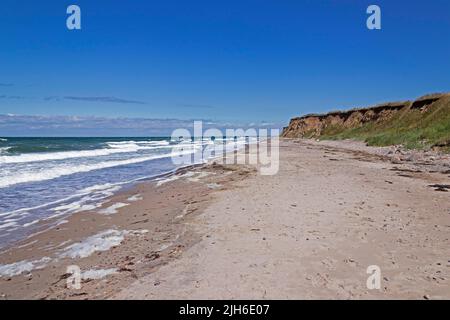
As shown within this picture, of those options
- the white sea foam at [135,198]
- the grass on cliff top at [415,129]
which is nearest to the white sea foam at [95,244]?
the white sea foam at [135,198]

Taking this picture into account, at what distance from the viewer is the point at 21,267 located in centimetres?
567

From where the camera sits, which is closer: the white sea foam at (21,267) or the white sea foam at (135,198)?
the white sea foam at (21,267)

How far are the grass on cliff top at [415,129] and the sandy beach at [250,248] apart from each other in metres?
15.8

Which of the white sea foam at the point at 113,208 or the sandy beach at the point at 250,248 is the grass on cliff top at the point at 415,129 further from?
the white sea foam at the point at 113,208

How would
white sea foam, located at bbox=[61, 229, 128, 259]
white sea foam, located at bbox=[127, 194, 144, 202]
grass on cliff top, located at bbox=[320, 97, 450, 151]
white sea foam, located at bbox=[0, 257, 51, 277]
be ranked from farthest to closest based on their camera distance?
grass on cliff top, located at bbox=[320, 97, 450, 151], white sea foam, located at bbox=[127, 194, 144, 202], white sea foam, located at bbox=[61, 229, 128, 259], white sea foam, located at bbox=[0, 257, 51, 277]

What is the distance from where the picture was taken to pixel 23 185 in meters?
14.5

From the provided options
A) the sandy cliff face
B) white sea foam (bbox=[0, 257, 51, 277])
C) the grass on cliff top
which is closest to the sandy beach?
white sea foam (bbox=[0, 257, 51, 277])

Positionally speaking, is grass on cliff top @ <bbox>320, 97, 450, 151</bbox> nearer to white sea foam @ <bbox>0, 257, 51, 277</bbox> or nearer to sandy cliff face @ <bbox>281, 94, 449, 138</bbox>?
sandy cliff face @ <bbox>281, 94, 449, 138</bbox>

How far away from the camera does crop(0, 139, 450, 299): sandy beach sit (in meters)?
4.24

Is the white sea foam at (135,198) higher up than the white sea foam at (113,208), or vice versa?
the white sea foam at (135,198)

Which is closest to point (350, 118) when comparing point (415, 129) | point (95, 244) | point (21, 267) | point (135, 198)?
point (415, 129)

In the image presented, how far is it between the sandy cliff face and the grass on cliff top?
100cm

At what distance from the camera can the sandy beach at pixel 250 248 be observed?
4.24 metres
